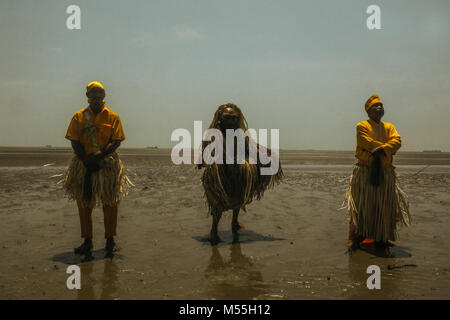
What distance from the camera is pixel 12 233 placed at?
6754mm

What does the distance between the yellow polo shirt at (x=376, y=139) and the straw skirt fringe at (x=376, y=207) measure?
0.20 metres

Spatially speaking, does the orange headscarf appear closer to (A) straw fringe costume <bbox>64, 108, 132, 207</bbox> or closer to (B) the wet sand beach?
(B) the wet sand beach

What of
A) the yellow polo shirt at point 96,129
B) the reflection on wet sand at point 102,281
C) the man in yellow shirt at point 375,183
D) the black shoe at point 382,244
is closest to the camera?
the reflection on wet sand at point 102,281

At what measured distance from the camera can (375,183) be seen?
218 inches

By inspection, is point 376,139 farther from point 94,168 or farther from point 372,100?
point 94,168

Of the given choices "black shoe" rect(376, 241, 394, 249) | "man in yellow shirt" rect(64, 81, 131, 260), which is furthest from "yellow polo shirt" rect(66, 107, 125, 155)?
"black shoe" rect(376, 241, 394, 249)

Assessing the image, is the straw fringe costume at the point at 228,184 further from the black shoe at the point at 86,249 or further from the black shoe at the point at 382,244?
the black shoe at the point at 382,244

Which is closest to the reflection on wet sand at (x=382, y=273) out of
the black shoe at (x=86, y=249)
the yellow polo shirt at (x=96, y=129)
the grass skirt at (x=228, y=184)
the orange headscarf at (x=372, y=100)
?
the grass skirt at (x=228, y=184)

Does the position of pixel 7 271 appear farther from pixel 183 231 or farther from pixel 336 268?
pixel 336 268

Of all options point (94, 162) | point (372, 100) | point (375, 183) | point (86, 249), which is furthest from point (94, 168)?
point (372, 100)

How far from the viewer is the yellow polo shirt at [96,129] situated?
5.39 metres

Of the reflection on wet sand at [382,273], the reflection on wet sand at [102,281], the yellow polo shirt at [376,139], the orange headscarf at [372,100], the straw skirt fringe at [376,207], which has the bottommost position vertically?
the reflection on wet sand at [382,273]

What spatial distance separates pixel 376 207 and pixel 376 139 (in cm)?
99

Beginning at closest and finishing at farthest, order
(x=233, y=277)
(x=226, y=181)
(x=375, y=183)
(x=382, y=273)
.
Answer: (x=233, y=277) < (x=382, y=273) < (x=375, y=183) < (x=226, y=181)
